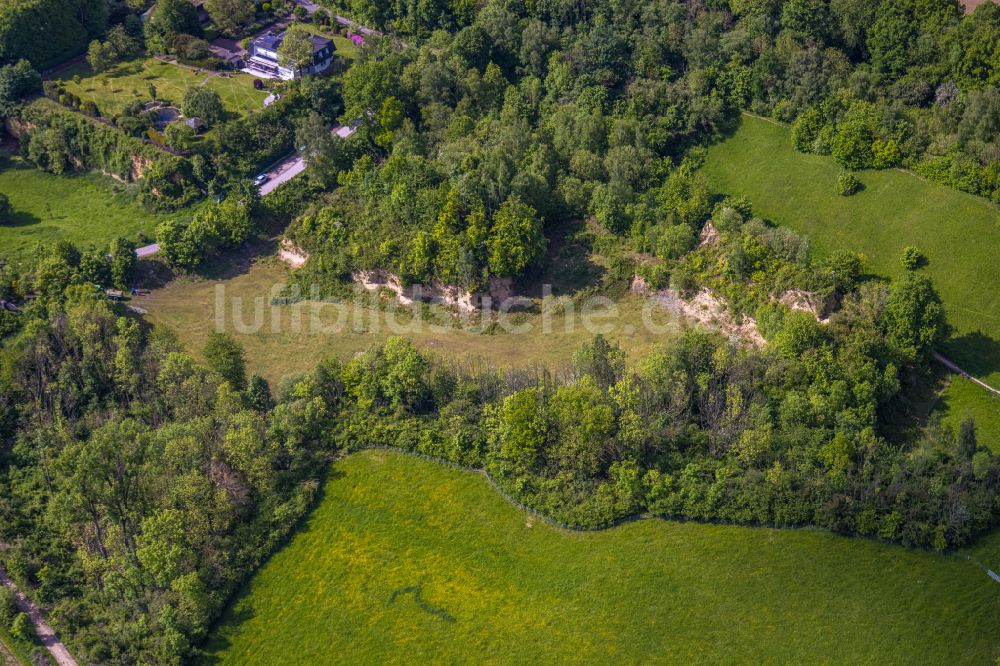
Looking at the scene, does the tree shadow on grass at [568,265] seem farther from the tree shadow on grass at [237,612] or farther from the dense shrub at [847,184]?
the tree shadow on grass at [237,612]

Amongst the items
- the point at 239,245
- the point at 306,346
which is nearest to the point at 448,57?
the point at 239,245

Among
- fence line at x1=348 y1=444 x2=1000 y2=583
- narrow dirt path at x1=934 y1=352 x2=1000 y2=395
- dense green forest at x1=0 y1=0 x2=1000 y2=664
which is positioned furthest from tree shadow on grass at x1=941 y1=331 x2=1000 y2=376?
fence line at x1=348 y1=444 x2=1000 y2=583

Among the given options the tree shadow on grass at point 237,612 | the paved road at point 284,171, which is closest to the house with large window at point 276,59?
the paved road at point 284,171

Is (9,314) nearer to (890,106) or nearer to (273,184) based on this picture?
(273,184)

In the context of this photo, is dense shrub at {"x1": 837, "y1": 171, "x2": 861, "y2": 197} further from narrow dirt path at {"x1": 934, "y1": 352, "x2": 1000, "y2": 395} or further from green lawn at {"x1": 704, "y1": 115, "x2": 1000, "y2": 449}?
narrow dirt path at {"x1": 934, "y1": 352, "x2": 1000, "y2": 395}

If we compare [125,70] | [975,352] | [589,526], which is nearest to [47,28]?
[125,70]

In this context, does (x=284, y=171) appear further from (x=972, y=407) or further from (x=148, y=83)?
(x=972, y=407)
